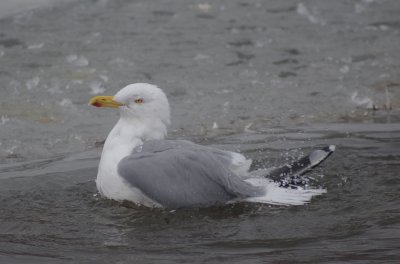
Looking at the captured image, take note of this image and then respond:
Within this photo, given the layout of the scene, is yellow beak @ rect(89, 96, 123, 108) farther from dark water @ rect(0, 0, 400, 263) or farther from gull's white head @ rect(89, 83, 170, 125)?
dark water @ rect(0, 0, 400, 263)

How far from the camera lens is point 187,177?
5.19 meters

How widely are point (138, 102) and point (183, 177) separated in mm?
717

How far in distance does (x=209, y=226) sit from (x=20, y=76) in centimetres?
→ 406

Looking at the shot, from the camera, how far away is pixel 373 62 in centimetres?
888

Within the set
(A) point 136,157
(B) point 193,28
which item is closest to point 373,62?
(B) point 193,28

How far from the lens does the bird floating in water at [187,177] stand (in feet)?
16.9

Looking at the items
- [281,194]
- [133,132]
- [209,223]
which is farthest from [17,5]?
[209,223]

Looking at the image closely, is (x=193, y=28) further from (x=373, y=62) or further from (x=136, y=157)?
(x=136, y=157)

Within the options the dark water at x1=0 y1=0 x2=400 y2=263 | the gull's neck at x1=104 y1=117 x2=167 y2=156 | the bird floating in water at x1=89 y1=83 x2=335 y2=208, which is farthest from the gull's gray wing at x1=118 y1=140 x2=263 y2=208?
the gull's neck at x1=104 y1=117 x2=167 y2=156

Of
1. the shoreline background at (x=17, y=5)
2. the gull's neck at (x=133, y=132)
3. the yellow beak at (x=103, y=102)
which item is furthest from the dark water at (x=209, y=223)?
the shoreline background at (x=17, y=5)

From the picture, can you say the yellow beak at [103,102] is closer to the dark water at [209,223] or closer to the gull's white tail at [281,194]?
the dark water at [209,223]

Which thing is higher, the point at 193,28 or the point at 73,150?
the point at 193,28

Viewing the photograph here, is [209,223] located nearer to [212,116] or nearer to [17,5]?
[212,116]

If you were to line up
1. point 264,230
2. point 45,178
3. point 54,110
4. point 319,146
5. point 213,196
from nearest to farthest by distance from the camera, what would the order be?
1. point 264,230
2. point 213,196
3. point 45,178
4. point 319,146
5. point 54,110
